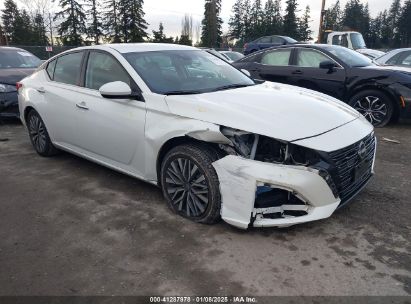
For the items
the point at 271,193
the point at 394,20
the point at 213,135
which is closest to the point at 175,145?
the point at 213,135

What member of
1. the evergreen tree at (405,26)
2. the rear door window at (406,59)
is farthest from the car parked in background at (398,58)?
the evergreen tree at (405,26)

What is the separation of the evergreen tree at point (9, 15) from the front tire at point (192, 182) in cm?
4701

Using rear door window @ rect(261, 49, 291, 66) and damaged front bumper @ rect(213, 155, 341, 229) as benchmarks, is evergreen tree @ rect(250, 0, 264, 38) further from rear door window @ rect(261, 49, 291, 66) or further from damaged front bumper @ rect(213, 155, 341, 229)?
damaged front bumper @ rect(213, 155, 341, 229)

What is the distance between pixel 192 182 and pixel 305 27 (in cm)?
7658

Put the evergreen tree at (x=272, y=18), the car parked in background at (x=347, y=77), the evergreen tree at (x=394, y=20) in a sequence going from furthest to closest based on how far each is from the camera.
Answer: the evergreen tree at (x=394, y=20), the evergreen tree at (x=272, y=18), the car parked in background at (x=347, y=77)

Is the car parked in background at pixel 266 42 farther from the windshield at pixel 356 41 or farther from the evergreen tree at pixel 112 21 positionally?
the evergreen tree at pixel 112 21

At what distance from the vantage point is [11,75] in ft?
25.1

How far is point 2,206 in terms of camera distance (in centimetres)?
383

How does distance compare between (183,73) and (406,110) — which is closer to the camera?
(183,73)

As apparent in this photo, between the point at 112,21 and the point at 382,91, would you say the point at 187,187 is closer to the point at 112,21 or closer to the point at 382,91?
the point at 382,91

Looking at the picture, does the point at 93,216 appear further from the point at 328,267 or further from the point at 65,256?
the point at 328,267

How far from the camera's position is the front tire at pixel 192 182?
10.2 feet

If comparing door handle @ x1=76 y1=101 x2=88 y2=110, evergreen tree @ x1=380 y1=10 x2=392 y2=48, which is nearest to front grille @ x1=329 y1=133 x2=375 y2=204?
door handle @ x1=76 y1=101 x2=88 y2=110

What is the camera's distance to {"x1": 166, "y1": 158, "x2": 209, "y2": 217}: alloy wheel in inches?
126
